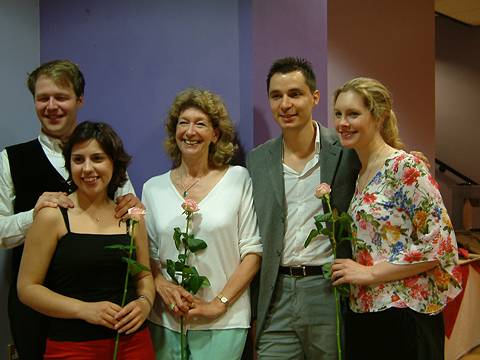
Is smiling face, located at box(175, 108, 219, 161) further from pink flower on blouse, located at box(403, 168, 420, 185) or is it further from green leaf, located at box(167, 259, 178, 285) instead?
pink flower on blouse, located at box(403, 168, 420, 185)

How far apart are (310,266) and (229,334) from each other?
41 cm

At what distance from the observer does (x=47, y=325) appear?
2082 millimetres

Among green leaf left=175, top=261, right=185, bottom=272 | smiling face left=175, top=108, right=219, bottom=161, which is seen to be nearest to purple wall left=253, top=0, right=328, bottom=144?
smiling face left=175, top=108, right=219, bottom=161

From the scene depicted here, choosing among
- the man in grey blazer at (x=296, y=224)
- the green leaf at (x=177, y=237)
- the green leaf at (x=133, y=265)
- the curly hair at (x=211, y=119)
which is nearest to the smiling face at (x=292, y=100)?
the man in grey blazer at (x=296, y=224)

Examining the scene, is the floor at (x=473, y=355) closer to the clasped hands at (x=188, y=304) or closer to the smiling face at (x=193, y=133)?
the clasped hands at (x=188, y=304)

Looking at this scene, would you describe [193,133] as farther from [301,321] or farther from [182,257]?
[301,321]

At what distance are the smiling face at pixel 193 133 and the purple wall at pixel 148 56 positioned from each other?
35 cm

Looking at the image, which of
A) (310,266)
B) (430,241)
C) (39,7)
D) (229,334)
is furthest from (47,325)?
(39,7)

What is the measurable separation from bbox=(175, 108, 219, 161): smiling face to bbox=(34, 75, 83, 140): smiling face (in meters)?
0.44

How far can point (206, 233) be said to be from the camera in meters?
2.04

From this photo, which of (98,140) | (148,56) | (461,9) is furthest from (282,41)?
(461,9)

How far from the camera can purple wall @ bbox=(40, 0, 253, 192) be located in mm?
2503

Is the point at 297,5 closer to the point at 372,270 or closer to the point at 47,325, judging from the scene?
the point at 372,270

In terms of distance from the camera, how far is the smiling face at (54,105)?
6.89 feet
